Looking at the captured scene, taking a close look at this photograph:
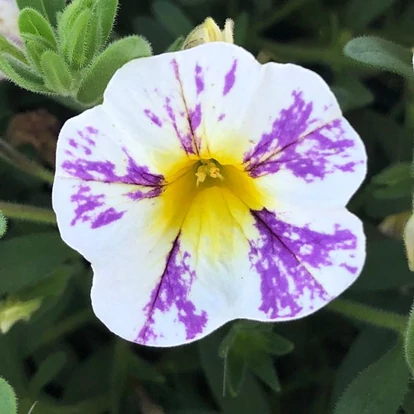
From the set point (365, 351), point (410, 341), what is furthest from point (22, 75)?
point (365, 351)

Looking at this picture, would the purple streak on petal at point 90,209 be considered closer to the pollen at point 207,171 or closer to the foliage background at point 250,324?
the pollen at point 207,171

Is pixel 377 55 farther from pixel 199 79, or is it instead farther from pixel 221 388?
pixel 221 388

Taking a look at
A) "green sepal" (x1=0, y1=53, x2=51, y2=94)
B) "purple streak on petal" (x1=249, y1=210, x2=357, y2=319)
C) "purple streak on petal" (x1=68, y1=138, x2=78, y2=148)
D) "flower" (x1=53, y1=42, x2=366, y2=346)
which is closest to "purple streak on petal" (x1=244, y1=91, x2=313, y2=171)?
"flower" (x1=53, y1=42, x2=366, y2=346)

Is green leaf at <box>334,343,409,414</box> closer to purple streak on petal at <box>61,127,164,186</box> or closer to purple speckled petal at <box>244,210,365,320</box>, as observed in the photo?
purple speckled petal at <box>244,210,365,320</box>

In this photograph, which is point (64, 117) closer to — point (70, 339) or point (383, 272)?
point (70, 339)

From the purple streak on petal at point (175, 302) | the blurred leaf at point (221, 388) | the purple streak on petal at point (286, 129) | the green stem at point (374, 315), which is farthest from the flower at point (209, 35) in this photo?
the blurred leaf at point (221, 388)
